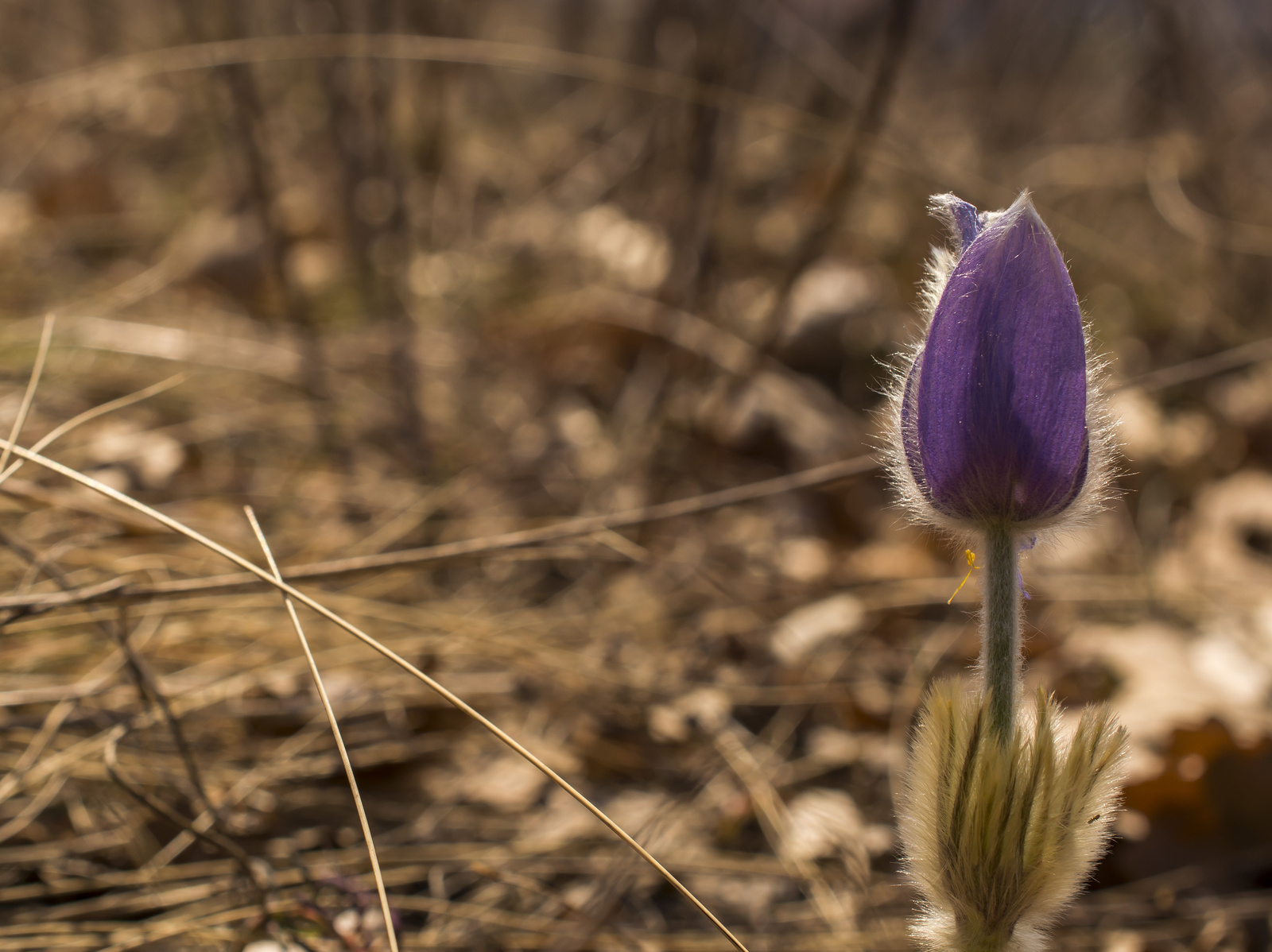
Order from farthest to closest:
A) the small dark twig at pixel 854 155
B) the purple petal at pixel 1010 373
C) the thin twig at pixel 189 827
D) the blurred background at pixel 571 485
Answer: the small dark twig at pixel 854 155 → the blurred background at pixel 571 485 → the thin twig at pixel 189 827 → the purple petal at pixel 1010 373

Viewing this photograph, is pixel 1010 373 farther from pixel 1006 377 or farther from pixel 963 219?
pixel 963 219

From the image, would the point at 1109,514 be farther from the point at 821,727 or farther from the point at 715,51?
the point at 715,51

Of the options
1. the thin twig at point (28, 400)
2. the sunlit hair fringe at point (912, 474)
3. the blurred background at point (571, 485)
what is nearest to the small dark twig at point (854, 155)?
the blurred background at point (571, 485)

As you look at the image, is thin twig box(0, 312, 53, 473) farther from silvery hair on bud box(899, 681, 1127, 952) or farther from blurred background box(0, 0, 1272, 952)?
silvery hair on bud box(899, 681, 1127, 952)

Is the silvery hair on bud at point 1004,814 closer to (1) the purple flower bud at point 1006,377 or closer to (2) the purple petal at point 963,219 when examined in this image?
(1) the purple flower bud at point 1006,377

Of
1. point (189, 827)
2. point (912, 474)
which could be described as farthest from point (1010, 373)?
point (189, 827)

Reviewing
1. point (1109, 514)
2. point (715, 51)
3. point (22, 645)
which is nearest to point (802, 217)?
point (715, 51)

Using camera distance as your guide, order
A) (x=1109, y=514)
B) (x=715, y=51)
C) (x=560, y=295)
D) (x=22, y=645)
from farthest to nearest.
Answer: (x=560, y=295)
(x=1109, y=514)
(x=715, y=51)
(x=22, y=645)
